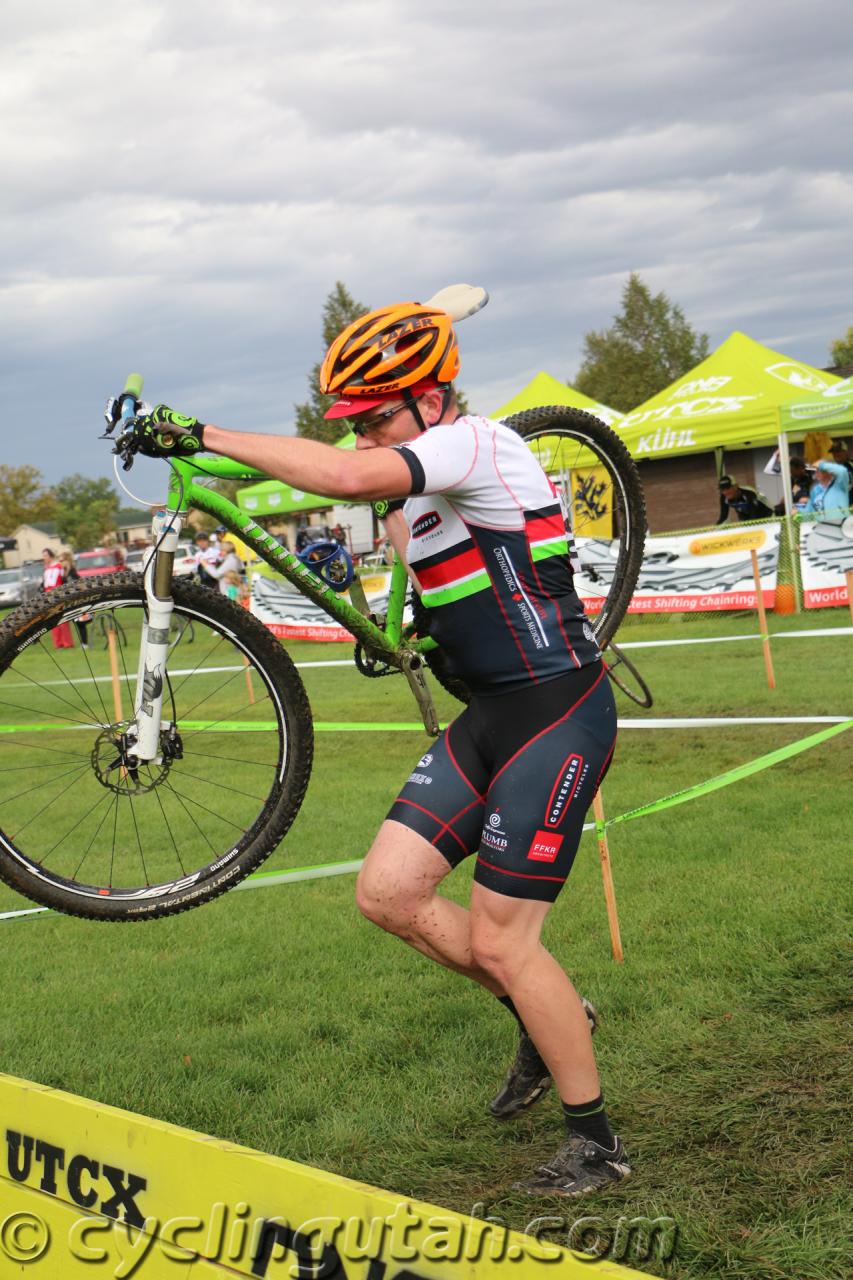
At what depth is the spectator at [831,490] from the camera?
51.5ft

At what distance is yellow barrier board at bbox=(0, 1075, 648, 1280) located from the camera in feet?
7.46

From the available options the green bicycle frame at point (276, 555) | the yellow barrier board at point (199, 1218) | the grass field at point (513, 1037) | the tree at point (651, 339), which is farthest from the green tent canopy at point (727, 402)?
the tree at point (651, 339)

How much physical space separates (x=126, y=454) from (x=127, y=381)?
242mm

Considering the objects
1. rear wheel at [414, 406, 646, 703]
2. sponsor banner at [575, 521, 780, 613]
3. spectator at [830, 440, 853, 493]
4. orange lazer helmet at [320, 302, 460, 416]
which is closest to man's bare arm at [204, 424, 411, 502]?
orange lazer helmet at [320, 302, 460, 416]

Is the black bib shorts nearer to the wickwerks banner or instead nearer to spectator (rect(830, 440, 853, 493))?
the wickwerks banner

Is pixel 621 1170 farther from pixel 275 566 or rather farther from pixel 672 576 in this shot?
pixel 672 576

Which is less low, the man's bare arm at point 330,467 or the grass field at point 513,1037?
the man's bare arm at point 330,467

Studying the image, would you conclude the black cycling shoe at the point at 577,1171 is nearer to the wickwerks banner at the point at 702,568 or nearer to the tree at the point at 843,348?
the wickwerks banner at the point at 702,568

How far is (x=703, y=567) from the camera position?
16812 mm

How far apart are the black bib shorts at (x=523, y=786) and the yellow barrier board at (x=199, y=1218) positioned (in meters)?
0.96

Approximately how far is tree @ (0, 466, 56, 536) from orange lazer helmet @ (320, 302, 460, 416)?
109m

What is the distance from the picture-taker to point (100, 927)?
637cm

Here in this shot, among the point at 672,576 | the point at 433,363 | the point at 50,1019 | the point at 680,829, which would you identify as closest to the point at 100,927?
the point at 50,1019

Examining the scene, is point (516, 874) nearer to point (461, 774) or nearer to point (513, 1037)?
point (461, 774)
